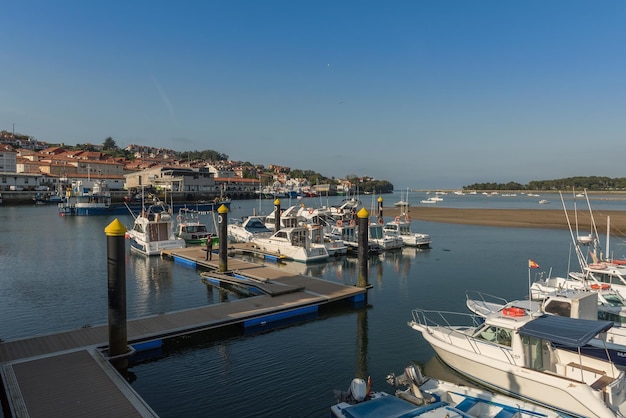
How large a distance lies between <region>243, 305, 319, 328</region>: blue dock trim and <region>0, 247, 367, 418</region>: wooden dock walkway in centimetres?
6

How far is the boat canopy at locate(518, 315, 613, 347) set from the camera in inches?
378

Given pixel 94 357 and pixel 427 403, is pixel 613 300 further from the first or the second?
pixel 94 357

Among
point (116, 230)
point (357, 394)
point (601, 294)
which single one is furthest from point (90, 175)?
point (357, 394)

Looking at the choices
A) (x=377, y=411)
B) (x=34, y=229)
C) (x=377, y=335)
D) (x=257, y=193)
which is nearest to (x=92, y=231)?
(x=34, y=229)

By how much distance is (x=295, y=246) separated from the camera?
3103cm

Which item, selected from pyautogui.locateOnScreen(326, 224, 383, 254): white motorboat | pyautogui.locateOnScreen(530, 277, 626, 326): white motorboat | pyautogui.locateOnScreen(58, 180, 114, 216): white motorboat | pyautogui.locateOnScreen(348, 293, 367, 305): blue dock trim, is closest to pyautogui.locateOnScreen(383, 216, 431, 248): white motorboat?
pyautogui.locateOnScreen(326, 224, 383, 254): white motorboat

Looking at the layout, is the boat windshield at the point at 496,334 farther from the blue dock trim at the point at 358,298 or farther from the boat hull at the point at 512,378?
the blue dock trim at the point at 358,298

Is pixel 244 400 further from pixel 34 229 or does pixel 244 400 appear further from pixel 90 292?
pixel 34 229

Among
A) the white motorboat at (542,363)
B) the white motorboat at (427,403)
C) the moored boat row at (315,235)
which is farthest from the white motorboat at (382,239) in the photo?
the white motorboat at (427,403)

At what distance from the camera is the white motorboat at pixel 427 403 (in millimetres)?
8680

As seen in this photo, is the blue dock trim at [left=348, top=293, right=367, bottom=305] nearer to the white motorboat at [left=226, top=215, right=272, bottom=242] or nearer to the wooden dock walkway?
the wooden dock walkway

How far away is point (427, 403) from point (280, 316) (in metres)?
8.38

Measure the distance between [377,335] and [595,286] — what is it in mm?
9158

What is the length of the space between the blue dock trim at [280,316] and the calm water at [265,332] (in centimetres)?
44
